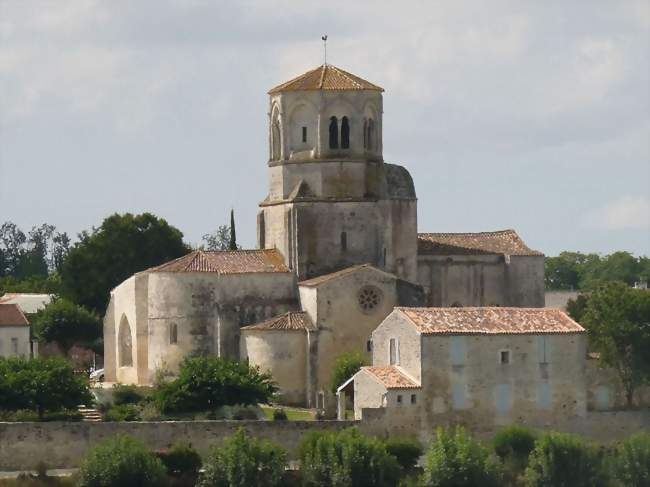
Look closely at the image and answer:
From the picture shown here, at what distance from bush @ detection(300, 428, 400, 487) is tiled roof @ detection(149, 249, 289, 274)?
12268 millimetres

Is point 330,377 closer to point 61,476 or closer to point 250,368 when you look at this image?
point 250,368

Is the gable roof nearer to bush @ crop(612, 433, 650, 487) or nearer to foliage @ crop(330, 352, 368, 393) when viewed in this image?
foliage @ crop(330, 352, 368, 393)

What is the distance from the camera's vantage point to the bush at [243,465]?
63562mm

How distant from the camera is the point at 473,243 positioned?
8050 cm

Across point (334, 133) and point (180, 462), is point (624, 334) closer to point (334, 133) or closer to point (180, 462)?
point (334, 133)

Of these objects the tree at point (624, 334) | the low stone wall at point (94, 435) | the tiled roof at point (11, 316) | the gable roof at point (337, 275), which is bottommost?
the low stone wall at point (94, 435)

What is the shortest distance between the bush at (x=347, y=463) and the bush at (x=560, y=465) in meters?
3.94

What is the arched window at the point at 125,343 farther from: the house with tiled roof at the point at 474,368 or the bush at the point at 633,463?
the bush at the point at 633,463

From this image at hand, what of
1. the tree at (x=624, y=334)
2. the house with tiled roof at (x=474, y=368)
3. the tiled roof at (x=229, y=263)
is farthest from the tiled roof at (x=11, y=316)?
the tree at (x=624, y=334)

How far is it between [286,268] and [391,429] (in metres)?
10.6


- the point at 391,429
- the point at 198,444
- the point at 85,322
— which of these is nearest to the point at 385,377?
the point at 391,429

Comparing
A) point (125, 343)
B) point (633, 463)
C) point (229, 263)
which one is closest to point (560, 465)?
point (633, 463)

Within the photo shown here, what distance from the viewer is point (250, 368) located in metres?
71.2

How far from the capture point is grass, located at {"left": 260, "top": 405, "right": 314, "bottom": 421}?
70.8 metres
